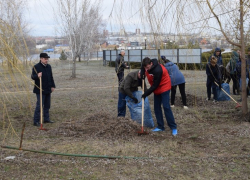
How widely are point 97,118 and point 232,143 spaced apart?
2846 millimetres

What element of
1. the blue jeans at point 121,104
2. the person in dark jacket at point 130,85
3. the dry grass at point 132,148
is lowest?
the dry grass at point 132,148

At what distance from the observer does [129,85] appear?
6.34m

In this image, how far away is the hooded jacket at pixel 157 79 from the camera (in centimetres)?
568

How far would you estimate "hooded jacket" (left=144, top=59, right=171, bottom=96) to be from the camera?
18.6ft

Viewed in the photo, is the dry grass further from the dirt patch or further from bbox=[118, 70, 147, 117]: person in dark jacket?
bbox=[118, 70, 147, 117]: person in dark jacket

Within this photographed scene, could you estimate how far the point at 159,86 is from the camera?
591 centimetres

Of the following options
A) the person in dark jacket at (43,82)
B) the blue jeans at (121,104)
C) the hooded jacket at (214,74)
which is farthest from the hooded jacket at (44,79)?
the hooded jacket at (214,74)

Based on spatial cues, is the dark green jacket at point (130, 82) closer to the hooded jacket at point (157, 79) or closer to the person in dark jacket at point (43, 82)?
the hooded jacket at point (157, 79)

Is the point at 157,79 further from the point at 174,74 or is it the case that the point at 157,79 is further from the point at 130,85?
the point at 174,74

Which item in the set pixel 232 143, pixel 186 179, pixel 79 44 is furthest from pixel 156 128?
pixel 79 44

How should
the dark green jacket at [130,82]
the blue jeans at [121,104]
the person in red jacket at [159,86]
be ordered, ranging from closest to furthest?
1. the person in red jacket at [159,86]
2. the dark green jacket at [130,82]
3. the blue jeans at [121,104]

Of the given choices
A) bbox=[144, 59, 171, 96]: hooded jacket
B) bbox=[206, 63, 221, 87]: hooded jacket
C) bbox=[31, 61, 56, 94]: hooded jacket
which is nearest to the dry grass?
bbox=[144, 59, 171, 96]: hooded jacket

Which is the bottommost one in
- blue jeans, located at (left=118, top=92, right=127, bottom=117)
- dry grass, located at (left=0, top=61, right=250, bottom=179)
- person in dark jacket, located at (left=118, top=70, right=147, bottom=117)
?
dry grass, located at (left=0, top=61, right=250, bottom=179)

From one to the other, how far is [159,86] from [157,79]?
27cm
